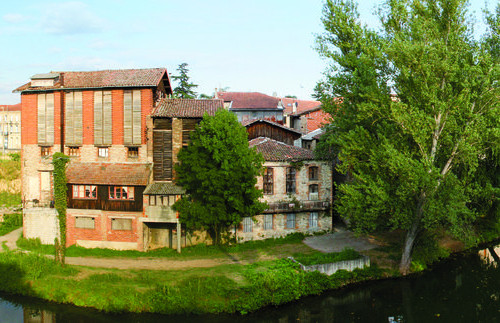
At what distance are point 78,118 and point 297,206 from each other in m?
19.8

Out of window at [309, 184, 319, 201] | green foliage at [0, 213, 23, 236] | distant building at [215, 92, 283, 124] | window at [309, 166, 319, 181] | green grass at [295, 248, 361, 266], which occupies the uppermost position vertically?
distant building at [215, 92, 283, 124]

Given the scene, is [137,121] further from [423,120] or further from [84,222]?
[423,120]

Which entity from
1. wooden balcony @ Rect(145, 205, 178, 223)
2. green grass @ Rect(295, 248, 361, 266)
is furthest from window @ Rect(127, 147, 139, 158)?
green grass @ Rect(295, 248, 361, 266)

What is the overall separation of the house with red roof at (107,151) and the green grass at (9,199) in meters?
14.0

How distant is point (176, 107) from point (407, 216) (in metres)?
19.7

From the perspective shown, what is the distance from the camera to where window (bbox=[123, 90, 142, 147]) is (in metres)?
30.4

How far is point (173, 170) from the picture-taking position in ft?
100

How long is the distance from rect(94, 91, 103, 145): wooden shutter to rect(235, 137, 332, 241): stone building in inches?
512

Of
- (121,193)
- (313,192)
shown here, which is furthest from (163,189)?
(313,192)

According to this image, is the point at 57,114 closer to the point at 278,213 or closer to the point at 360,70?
the point at 278,213

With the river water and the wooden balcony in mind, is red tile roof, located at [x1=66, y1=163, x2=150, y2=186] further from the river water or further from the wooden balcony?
the river water

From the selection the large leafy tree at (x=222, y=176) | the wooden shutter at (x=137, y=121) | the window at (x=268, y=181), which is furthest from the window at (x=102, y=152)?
the window at (x=268, y=181)

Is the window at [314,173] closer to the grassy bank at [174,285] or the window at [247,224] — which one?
the window at [247,224]

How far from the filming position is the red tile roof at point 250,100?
58656mm
